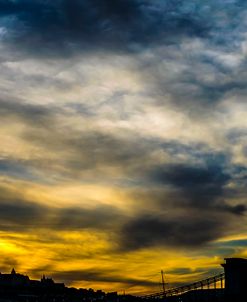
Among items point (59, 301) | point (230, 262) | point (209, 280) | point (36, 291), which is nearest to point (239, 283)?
point (230, 262)

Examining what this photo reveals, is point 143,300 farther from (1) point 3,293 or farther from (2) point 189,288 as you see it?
(1) point 3,293

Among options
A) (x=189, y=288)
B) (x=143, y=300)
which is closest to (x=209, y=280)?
(x=189, y=288)

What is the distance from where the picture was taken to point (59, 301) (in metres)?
170

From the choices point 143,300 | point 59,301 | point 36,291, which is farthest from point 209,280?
point 36,291

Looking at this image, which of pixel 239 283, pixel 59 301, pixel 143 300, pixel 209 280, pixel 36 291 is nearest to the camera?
pixel 239 283

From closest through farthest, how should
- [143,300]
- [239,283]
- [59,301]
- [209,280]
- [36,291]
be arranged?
[239,283] < [209,280] < [143,300] < [59,301] < [36,291]

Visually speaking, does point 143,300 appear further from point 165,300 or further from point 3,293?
point 3,293

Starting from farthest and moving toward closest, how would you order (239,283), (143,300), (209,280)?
(143,300) < (209,280) < (239,283)

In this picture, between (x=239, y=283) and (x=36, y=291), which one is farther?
(x=36, y=291)

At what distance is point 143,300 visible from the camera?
12938cm

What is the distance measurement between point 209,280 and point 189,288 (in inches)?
337

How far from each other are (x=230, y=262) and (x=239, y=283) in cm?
401

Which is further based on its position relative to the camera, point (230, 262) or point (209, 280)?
point (209, 280)

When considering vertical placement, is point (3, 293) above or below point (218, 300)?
above
